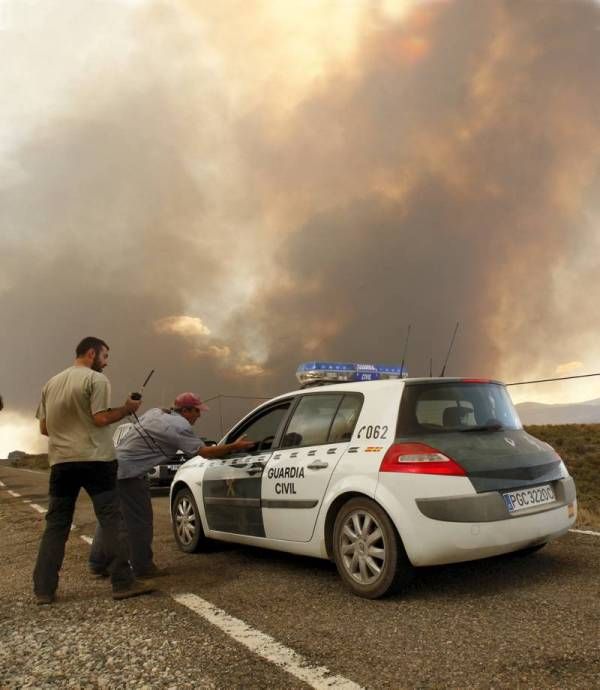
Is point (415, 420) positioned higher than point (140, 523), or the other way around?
point (415, 420)

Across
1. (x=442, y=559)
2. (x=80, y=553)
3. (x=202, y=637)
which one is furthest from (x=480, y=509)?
(x=80, y=553)

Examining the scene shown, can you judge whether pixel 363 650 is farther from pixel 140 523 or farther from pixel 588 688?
pixel 140 523

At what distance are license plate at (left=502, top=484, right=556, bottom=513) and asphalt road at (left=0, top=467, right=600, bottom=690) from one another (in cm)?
60

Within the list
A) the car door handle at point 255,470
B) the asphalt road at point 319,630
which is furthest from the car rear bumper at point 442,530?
the car door handle at point 255,470

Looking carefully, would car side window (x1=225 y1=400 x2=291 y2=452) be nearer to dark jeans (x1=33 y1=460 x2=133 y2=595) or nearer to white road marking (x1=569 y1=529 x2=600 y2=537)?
dark jeans (x1=33 y1=460 x2=133 y2=595)

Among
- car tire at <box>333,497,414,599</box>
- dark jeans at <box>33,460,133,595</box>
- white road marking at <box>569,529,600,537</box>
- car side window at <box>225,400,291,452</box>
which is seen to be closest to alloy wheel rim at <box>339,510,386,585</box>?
car tire at <box>333,497,414,599</box>

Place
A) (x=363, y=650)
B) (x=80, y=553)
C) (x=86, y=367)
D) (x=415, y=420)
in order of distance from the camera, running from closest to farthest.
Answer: (x=363, y=650)
(x=415, y=420)
(x=86, y=367)
(x=80, y=553)

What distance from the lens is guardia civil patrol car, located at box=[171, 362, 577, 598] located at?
464 centimetres

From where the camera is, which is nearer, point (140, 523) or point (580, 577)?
point (580, 577)

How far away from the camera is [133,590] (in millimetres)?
5152

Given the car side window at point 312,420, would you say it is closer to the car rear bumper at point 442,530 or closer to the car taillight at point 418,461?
the car taillight at point 418,461

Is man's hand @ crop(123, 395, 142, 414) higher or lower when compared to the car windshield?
higher

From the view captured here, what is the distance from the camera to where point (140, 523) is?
5965mm

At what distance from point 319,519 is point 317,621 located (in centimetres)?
99
